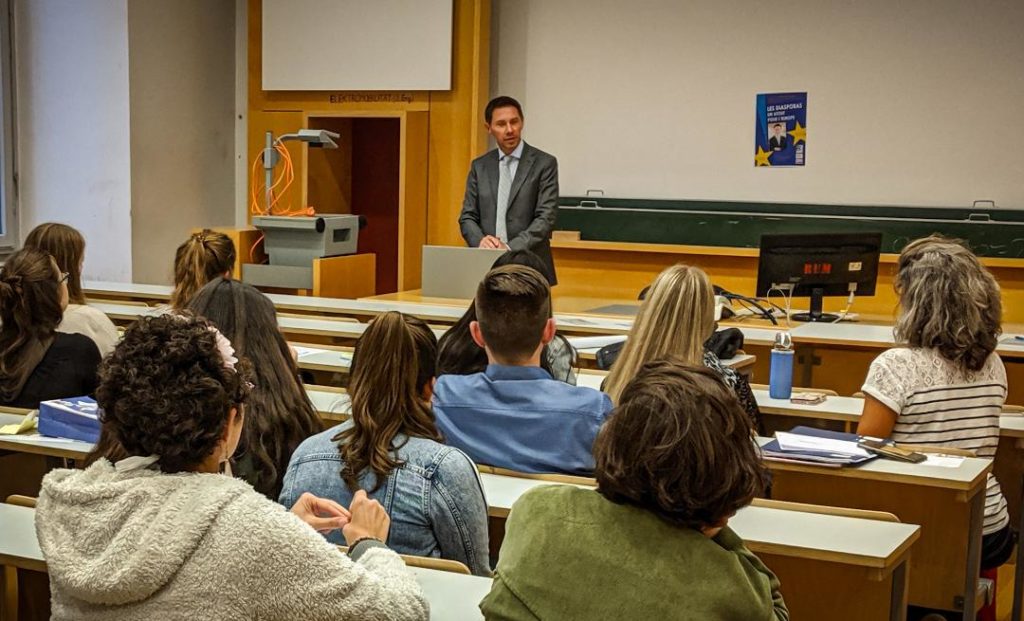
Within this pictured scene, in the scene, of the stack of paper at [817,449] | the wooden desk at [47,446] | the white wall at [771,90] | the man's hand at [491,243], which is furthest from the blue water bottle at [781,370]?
the white wall at [771,90]

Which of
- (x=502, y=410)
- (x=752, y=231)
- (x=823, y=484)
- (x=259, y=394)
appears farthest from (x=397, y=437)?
(x=752, y=231)

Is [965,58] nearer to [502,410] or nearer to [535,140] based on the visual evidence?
[535,140]

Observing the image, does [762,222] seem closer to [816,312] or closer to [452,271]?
[816,312]

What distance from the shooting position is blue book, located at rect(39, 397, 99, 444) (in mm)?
3061

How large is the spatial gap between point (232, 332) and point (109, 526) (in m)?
1.33

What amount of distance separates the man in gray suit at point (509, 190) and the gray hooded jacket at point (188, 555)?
199 inches

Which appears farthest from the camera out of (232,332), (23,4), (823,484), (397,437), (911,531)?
(23,4)

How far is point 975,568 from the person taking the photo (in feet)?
9.78

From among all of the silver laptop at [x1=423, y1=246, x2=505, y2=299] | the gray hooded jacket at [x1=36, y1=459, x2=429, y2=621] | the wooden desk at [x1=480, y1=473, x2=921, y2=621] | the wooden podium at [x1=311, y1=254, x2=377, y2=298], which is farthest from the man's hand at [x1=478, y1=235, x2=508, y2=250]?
the gray hooded jacket at [x1=36, y1=459, x2=429, y2=621]

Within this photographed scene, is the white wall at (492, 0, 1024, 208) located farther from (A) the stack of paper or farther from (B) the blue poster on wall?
(A) the stack of paper

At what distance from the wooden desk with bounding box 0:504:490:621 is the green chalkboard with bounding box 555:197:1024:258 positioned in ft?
20.1

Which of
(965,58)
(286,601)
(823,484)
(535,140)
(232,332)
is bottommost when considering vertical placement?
(823,484)

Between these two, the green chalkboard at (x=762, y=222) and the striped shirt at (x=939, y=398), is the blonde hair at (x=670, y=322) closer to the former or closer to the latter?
the striped shirt at (x=939, y=398)

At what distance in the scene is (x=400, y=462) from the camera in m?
2.19
